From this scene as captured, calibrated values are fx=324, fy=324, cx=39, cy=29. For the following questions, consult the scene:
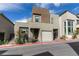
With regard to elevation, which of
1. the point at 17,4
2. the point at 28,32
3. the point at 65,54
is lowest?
the point at 65,54

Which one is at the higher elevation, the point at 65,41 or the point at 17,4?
the point at 17,4

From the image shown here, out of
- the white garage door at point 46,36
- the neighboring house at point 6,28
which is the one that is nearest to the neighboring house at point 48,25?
the white garage door at point 46,36

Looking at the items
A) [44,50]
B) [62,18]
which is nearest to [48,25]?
[62,18]

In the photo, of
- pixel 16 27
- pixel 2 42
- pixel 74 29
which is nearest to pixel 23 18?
pixel 16 27

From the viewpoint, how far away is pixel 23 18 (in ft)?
20.0

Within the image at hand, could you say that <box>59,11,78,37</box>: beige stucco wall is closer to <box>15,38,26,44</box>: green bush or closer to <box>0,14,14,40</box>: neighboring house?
<box>15,38,26,44</box>: green bush

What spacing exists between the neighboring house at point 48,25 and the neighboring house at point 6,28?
0.11 metres

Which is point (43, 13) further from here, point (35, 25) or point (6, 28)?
point (6, 28)

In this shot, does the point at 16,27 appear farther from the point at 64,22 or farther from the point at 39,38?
the point at 64,22

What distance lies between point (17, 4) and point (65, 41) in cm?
114

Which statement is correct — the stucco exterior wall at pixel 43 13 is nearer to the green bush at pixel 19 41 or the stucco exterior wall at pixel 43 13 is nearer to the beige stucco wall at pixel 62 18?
the beige stucco wall at pixel 62 18

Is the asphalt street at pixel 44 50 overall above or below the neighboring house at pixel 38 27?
below

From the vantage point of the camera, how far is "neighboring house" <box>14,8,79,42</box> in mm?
6125

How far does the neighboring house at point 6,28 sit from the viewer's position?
609cm
